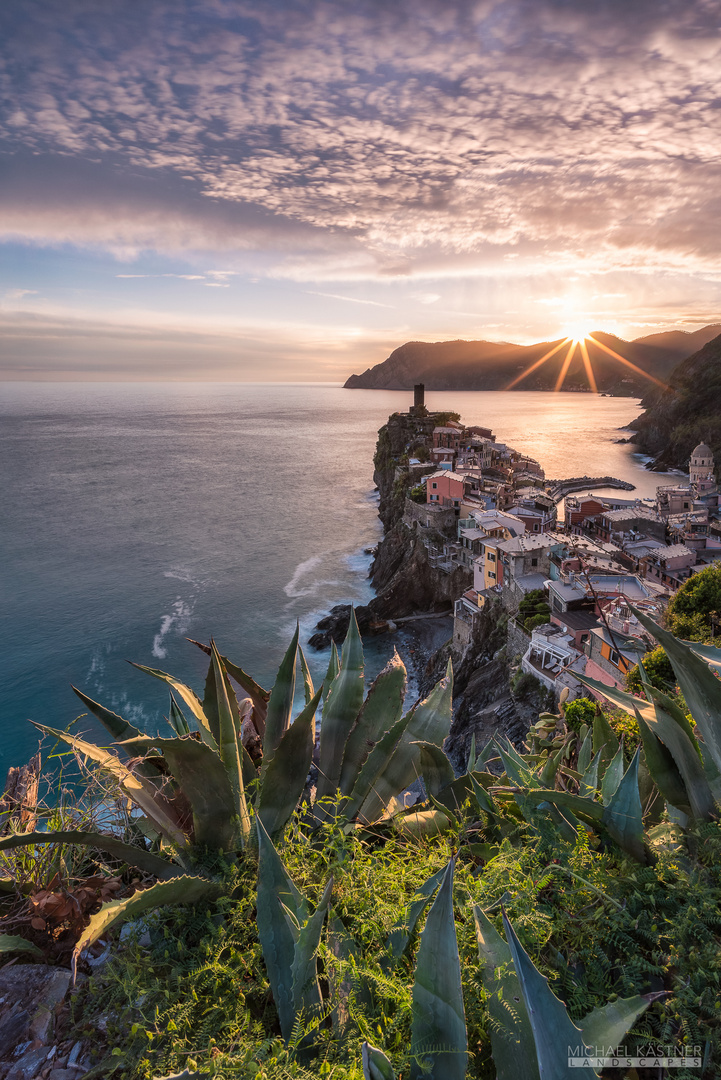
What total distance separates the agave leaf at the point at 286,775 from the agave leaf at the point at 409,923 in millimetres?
711

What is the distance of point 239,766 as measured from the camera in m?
2.35

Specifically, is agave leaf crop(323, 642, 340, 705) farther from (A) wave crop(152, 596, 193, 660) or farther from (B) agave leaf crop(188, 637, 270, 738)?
(A) wave crop(152, 596, 193, 660)

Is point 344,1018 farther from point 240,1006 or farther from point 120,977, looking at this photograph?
point 120,977

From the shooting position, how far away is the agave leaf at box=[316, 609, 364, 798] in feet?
9.48

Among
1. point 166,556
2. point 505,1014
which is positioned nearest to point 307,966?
point 505,1014

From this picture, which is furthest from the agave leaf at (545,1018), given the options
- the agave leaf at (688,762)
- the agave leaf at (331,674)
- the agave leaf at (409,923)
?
the agave leaf at (331,674)

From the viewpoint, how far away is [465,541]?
2898cm

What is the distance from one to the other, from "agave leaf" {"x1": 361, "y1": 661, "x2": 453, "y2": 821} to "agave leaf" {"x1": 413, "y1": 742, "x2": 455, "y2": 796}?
0.04 m

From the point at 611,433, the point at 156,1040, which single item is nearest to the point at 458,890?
the point at 156,1040

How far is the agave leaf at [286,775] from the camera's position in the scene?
2.39m

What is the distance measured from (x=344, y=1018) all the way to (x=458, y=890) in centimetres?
62

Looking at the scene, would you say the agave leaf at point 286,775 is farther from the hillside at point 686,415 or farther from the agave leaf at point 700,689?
the hillside at point 686,415

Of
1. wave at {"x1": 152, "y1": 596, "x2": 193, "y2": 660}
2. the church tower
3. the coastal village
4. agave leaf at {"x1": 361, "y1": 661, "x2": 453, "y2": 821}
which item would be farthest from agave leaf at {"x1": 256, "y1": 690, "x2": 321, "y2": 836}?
the church tower

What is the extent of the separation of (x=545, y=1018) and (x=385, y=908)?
2.32 feet
